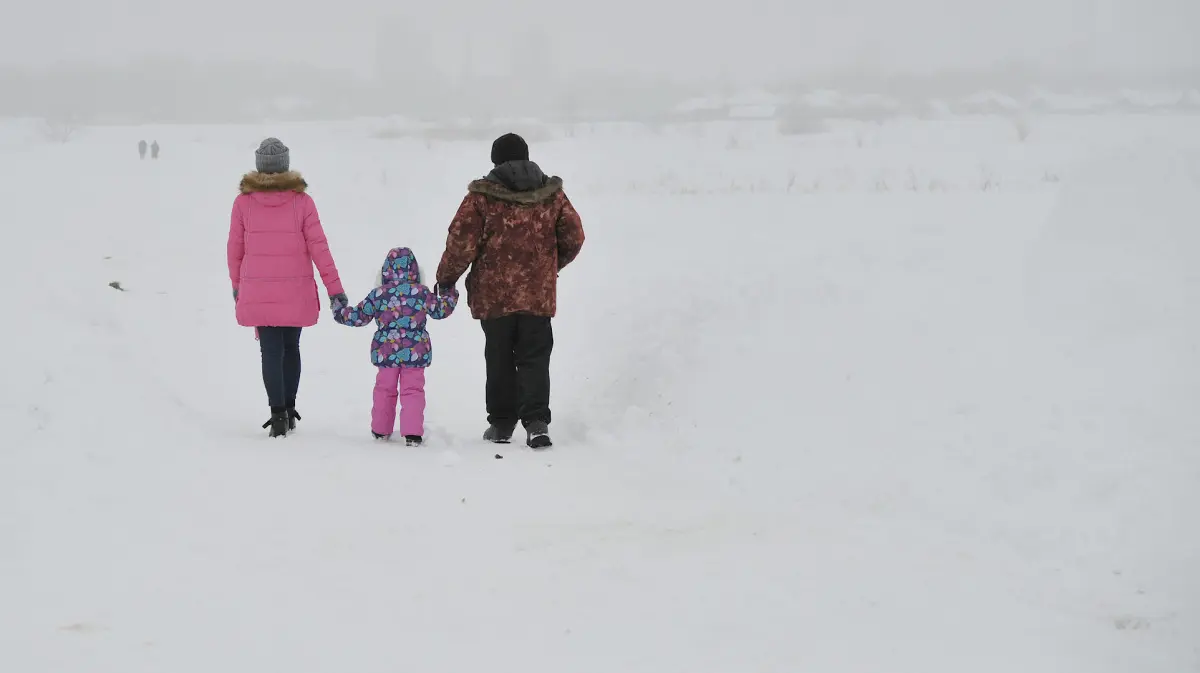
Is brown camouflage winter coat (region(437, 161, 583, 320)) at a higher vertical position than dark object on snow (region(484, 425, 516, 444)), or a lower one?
higher

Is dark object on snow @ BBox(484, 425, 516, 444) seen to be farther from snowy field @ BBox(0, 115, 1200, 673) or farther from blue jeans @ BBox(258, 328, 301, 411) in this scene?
blue jeans @ BBox(258, 328, 301, 411)

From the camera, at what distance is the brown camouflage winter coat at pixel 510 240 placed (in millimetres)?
7230

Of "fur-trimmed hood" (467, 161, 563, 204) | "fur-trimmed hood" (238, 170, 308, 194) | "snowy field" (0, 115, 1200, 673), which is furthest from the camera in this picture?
"fur-trimmed hood" (467, 161, 563, 204)

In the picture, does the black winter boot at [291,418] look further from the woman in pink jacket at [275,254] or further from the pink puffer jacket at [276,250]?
the pink puffer jacket at [276,250]

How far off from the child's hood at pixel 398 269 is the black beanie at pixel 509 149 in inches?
36.0

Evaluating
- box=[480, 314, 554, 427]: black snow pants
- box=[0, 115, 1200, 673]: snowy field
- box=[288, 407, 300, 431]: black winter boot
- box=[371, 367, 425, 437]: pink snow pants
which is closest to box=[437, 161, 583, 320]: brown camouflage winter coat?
box=[480, 314, 554, 427]: black snow pants

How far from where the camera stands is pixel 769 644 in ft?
13.7

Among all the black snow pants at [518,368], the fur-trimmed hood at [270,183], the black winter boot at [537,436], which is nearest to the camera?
the fur-trimmed hood at [270,183]

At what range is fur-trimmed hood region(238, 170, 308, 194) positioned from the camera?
7.01m

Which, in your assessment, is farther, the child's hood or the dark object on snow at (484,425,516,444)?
the dark object on snow at (484,425,516,444)

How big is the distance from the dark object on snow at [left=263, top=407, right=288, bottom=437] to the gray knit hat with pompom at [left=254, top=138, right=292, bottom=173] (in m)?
1.64

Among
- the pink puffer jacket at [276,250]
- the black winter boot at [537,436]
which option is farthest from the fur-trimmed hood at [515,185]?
the black winter boot at [537,436]

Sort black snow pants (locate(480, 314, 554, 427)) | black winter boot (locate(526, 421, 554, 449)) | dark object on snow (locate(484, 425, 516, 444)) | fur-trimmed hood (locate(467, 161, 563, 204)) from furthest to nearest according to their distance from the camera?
dark object on snow (locate(484, 425, 516, 444))
black snow pants (locate(480, 314, 554, 427))
black winter boot (locate(526, 421, 554, 449))
fur-trimmed hood (locate(467, 161, 563, 204))

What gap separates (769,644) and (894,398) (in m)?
2.94
